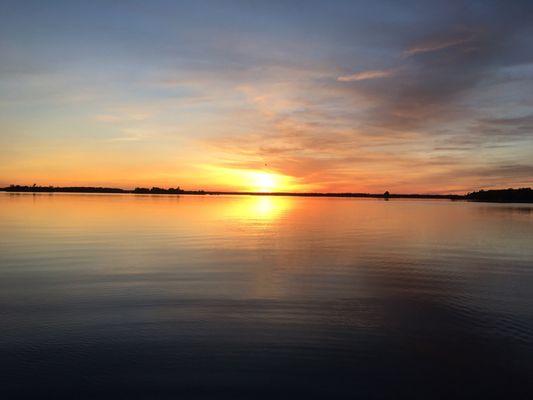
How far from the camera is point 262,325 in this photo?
1124 cm

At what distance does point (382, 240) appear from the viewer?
1248 inches

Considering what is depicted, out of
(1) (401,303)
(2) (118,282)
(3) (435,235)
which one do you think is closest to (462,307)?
(1) (401,303)

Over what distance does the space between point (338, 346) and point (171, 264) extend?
477 inches

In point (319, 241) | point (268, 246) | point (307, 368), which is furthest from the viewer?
point (319, 241)

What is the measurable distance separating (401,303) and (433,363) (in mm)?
4929

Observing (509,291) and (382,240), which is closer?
(509,291)

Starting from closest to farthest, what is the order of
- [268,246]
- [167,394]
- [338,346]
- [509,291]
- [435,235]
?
[167,394]
[338,346]
[509,291]
[268,246]
[435,235]

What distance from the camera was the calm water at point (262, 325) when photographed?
26.3 feet

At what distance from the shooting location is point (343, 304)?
1358 cm

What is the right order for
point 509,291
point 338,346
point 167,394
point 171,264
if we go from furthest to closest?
point 171,264
point 509,291
point 338,346
point 167,394

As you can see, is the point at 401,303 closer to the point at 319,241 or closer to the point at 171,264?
the point at 171,264

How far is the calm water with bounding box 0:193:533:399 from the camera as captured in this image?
26.3 ft

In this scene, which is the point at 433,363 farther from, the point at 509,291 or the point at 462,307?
the point at 509,291

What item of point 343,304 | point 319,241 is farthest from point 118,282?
point 319,241
